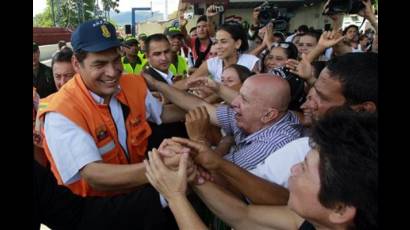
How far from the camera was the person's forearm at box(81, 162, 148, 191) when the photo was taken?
1.64m

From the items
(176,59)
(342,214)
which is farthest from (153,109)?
(176,59)

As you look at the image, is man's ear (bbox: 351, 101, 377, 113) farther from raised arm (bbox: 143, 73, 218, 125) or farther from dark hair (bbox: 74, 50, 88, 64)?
dark hair (bbox: 74, 50, 88, 64)

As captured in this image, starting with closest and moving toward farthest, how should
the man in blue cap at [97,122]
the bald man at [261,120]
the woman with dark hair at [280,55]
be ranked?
the man in blue cap at [97,122]
the bald man at [261,120]
the woman with dark hair at [280,55]

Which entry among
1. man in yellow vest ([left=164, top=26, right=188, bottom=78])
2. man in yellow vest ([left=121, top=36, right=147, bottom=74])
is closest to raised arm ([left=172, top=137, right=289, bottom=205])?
man in yellow vest ([left=164, top=26, right=188, bottom=78])

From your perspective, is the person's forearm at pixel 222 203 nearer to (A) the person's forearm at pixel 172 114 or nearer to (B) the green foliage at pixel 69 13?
(A) the person's forearm at pixel 172 114

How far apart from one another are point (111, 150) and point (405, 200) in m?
1.35

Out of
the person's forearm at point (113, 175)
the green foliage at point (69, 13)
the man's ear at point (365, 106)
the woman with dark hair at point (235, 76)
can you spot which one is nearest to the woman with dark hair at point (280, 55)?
the woman with dark hair at point (235, 76)

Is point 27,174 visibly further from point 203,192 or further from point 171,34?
point 171,34

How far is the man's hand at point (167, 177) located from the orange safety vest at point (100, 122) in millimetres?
351

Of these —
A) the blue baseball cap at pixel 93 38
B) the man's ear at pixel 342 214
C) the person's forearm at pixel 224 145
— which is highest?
the blue baseball cap at pixel 93 38

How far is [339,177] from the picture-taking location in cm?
107

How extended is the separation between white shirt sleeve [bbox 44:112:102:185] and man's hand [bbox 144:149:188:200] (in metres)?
0.32

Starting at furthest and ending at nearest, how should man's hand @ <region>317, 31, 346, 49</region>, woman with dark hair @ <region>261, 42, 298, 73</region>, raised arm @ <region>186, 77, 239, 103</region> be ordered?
woman with dark hair @ <region>261, 42, 298, 73</region> → man's hand @ <region>317, 31, 346, 49</region> → raised arm @ <region>186, 77, 239, 103</region>

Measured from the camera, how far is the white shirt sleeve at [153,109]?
227 cm
